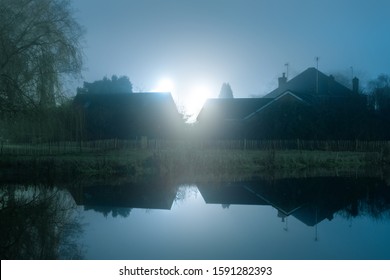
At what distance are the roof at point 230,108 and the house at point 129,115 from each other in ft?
11.3

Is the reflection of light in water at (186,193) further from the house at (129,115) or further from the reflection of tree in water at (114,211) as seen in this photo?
the house at (129,115)

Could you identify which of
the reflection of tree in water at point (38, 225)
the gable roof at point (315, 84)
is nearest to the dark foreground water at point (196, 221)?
the reflection of tree in water at point (38, 225)

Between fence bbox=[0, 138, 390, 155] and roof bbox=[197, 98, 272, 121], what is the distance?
6.85 meters

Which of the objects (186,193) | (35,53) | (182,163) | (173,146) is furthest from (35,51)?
(173,146)

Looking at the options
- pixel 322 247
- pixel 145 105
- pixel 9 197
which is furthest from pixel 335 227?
pixel 145 105

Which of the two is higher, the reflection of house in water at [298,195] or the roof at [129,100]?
the roof at [129,100]

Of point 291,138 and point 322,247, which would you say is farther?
point 291,138

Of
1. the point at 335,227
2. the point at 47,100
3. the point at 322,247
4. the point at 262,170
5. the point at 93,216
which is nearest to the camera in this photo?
the point at 322,247

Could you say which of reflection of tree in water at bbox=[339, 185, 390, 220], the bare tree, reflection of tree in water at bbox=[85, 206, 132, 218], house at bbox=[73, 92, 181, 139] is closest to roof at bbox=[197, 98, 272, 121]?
house at bbox=[73, 92, 181, 139]

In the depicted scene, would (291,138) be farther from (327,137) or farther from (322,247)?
(322,247)

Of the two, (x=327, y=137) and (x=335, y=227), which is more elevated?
(x=327, y=137)

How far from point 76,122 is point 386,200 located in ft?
56.9

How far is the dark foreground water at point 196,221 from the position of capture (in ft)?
23.0

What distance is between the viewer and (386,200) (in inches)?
460
